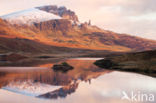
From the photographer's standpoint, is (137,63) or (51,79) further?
(137,63)

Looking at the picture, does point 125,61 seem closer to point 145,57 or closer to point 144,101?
point 145,57

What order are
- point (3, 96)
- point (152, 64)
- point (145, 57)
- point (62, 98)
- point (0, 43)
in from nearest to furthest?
point (62, 98) < point (3, 96) < point (152, 64) < point (145, 57) < point (0, 43)

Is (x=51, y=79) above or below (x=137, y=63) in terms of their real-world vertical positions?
below

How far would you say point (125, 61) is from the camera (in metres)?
58.8

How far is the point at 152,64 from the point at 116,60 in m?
14.2

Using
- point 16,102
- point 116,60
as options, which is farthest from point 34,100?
point 116,60

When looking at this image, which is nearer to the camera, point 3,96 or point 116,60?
point 3,96

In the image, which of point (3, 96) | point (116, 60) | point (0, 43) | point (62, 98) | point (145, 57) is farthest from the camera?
point (0, 43)

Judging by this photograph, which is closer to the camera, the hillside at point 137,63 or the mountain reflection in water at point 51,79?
the mountain reflection in water at point 51,79

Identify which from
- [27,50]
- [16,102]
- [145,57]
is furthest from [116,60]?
[27,50]

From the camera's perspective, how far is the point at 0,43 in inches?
6491

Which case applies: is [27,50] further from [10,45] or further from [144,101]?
[144,101]

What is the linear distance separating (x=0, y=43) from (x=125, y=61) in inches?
4865

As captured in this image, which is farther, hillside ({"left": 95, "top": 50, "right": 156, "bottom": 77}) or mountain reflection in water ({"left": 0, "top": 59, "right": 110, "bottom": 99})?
hillside ({"left": 95, "top": 50, "right": 156, "bottom": 77})
